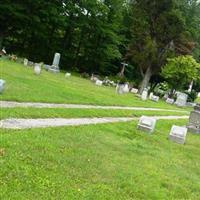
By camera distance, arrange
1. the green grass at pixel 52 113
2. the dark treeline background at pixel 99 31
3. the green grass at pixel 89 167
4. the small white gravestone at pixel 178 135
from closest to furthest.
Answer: the green grass at pixel 89 167
the green grass at pixel 52 113
the small white gravestone at pixel 178 135
the dark treeline background at pixel 99 31

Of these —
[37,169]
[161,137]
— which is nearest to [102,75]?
[161,137]

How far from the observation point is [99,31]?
59.6 m

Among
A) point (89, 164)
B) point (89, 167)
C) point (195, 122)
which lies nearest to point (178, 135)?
point (195, 122)

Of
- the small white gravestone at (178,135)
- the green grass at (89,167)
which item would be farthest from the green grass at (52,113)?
the small white gravestone at (178,135)

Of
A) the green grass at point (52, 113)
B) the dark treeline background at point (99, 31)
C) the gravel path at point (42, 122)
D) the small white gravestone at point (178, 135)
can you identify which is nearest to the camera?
the gravel path at point (42, 122)

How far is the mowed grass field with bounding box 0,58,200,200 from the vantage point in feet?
29.1

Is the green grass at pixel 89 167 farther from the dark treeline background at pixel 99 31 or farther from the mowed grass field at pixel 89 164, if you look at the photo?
the dark treeline background at pixel 99 31

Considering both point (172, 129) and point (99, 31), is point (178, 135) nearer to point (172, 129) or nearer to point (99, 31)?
point (172, 129)

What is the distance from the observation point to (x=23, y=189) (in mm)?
8250

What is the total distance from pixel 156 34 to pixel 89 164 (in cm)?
4464

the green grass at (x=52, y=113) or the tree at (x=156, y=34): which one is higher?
the tree at (x=156, y=34)

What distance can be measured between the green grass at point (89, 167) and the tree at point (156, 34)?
37.4 metres

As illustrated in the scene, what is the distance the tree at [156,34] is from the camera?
2067 inches

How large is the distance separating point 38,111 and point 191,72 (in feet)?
134
